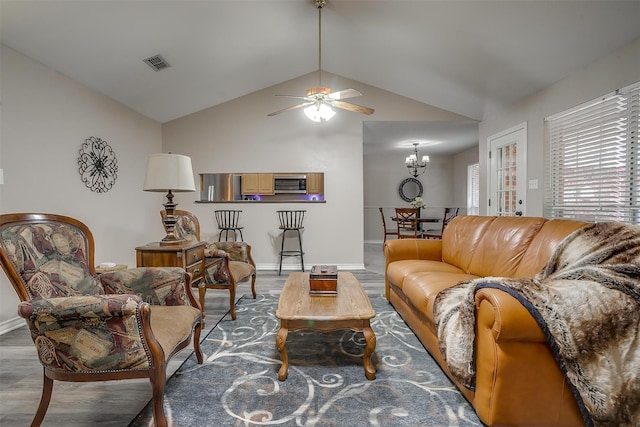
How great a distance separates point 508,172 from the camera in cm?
441

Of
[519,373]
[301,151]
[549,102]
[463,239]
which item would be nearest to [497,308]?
[519,373]

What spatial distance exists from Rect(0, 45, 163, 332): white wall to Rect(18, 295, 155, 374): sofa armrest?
6.70 feet

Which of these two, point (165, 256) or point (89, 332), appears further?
point (165, 256)

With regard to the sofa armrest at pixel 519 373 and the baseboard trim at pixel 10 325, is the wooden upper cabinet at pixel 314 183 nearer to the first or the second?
the baseboard trim at pixel 10 325

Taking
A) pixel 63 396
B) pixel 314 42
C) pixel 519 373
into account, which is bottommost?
pixel 63 396

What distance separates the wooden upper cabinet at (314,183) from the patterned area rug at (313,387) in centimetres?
318

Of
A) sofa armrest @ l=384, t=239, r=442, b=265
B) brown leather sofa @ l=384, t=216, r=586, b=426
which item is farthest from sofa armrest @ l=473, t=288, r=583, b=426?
sofa armrest @ l=384, t=239, r=442, b=265

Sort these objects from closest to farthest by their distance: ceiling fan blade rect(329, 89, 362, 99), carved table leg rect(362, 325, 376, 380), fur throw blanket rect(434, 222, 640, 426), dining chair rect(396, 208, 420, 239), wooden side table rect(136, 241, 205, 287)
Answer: fur throw blanket rect(434, 222, 640, 426), carved table leg rect(362, 325, 376, 380), wooden side table rect(136, 241, 205, 287), ceiling fan blade rect(329, 89, 362, 99), dining chair rect(396, 208, 420, 239)

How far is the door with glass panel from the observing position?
4.05 meters

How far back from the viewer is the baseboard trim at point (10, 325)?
2604 millimetres

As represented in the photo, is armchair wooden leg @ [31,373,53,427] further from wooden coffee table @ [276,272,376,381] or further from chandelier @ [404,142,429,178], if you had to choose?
chandelier @ [404,142,429,178]

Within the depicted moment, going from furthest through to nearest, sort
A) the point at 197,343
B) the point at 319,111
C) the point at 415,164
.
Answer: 1. the point at 415,164
2. the point at 319,111
3. the point at 197,343

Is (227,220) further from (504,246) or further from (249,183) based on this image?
(504,246)

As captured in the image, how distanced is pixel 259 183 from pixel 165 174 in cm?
274
